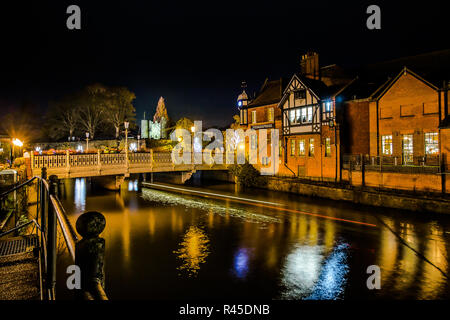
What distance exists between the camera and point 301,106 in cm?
3409

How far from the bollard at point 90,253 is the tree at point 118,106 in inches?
2442

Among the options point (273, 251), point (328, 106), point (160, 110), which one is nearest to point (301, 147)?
point (328, 106)

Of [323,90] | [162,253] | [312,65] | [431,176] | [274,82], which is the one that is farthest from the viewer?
[274,82]

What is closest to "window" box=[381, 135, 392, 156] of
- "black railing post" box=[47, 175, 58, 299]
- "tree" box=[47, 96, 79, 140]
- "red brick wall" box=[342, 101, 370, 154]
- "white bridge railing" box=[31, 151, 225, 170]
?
"red brick wall" box=[342, 101, 370, 154]

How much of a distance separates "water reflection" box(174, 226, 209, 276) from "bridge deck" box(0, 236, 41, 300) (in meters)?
7.48

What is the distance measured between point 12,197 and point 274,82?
3403cm

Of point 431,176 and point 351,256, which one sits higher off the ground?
point 431,176

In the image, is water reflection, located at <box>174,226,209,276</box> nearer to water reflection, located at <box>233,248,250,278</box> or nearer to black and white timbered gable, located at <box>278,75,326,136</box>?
water reflection, located at <box>233,248,250,278</box>

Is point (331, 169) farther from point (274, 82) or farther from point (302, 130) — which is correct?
point (274, 82)

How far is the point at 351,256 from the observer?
47.5 feet

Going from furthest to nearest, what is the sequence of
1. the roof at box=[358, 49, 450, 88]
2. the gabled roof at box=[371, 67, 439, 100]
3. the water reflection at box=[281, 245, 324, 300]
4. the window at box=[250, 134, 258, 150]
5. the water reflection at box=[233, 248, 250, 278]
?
the window at box=[250, 134, 258, 150]
the roof at box=[358, 49, 450, 88]
the gabled roof at box=[371, 67, 439, 100]
the water reflection at box=[233, 248, 250, 278]
the water reflection at box=[281, 245, 324, 300]

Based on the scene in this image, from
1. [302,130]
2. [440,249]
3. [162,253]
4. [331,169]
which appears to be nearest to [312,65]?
[302,130]

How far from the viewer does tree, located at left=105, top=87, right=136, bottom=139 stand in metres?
61.2

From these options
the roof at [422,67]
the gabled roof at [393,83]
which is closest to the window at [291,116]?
the gabled roof at [393,83]
